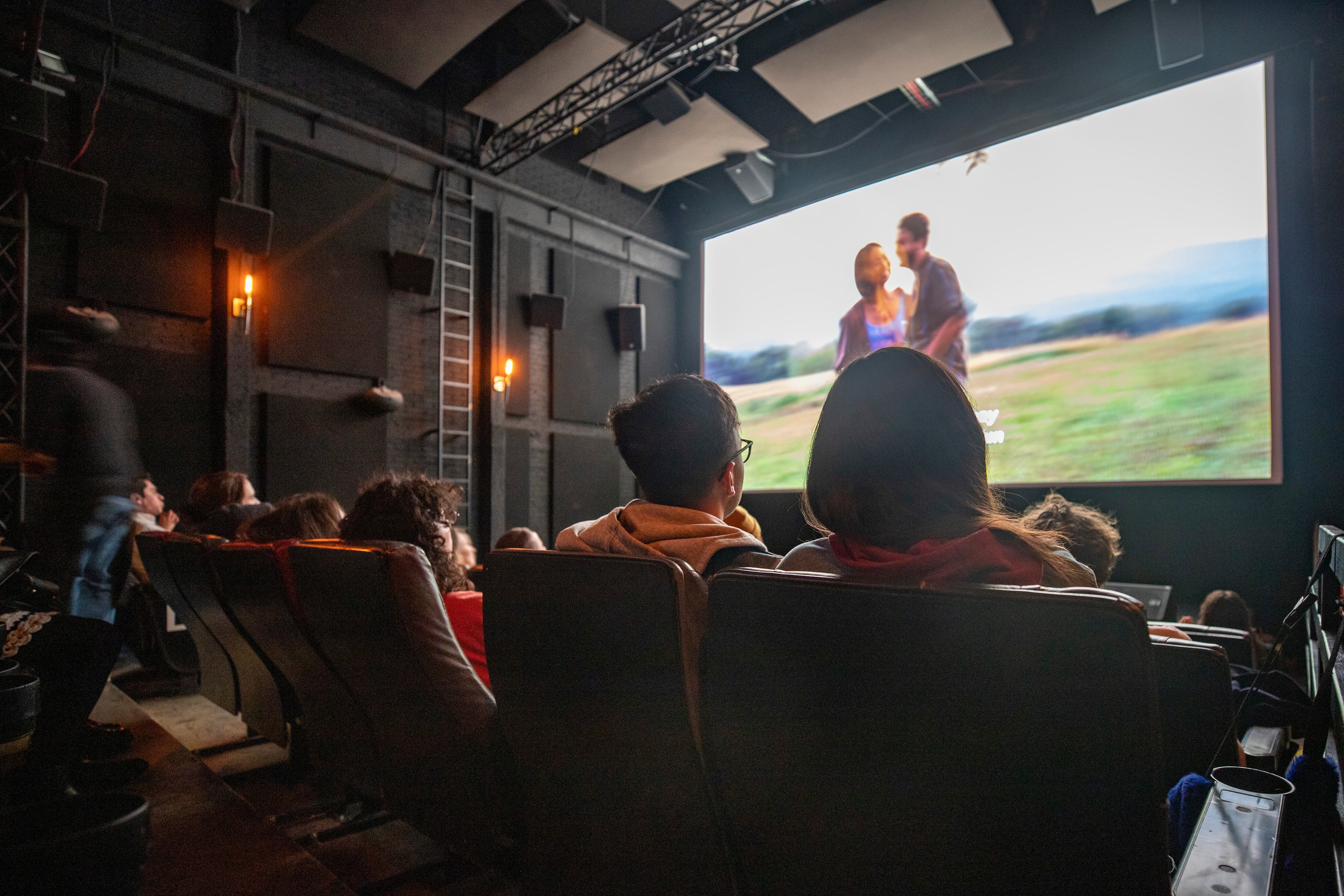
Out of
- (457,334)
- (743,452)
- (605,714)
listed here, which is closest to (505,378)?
(457,334)

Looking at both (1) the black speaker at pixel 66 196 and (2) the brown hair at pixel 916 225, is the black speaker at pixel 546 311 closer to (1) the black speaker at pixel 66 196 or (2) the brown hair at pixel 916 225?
(2) the brown hair at pixel 916 225

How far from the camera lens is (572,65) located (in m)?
5.45

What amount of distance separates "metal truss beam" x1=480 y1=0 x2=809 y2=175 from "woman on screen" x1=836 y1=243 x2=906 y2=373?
7.44 feet

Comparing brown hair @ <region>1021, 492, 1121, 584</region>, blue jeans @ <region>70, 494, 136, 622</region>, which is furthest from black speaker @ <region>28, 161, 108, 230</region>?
brown hair @ <region>1021, 492, 1121, 584</region>

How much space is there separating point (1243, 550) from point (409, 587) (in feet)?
18.4

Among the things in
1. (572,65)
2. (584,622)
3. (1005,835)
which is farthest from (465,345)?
(1005,835)

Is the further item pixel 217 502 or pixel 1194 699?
pixel 217 502

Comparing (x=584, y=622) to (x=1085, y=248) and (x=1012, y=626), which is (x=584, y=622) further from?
(x=1085, y=248)

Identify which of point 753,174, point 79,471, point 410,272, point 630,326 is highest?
point 753,174

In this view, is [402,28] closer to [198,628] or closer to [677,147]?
[677,147]

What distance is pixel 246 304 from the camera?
5.11m

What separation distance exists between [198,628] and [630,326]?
5.75m

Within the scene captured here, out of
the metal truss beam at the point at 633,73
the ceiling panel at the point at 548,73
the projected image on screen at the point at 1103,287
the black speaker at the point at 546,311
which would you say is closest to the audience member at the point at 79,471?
the ceiling panel at the point at 548,73

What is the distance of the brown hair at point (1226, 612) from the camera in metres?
3.01
